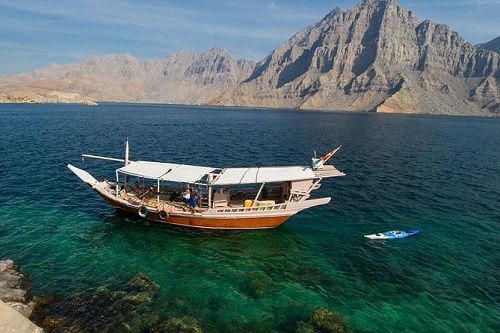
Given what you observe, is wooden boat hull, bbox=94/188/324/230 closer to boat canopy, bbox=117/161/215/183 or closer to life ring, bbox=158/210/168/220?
life ring, bbox=158/210/168/220

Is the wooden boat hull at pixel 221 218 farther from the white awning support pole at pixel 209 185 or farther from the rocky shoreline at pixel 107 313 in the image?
the rocky shoreline at pixel 107 313

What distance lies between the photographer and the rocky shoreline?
1761cm

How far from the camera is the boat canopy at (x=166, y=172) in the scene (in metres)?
29.4

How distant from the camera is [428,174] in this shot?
54781 mm

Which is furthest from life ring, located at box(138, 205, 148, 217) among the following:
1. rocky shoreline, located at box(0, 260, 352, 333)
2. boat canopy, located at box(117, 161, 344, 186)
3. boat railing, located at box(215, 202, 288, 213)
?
rocky shoreline, located at box(0, 260, 352, 333)

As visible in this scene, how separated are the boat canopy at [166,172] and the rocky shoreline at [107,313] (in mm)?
10548

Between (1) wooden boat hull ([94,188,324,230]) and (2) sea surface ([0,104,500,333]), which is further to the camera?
(1) wooden boat hull ([94,188,324,230])

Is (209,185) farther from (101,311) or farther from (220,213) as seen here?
(101,311)

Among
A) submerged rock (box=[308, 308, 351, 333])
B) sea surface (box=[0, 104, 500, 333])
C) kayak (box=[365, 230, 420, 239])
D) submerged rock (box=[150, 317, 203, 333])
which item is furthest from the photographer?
kayak (box=[365, 230, 420, 239])

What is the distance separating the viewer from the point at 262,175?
30844 mm

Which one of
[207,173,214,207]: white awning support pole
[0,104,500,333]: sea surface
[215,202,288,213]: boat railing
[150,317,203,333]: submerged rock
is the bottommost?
[150,317,203,333]: submerged rock

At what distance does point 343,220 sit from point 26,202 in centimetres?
3227

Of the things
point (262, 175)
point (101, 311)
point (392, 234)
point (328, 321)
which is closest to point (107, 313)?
point (101, 311)

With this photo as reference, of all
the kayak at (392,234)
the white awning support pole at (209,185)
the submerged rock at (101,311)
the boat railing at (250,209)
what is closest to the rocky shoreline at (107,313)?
the submerged rock at (101,311)
